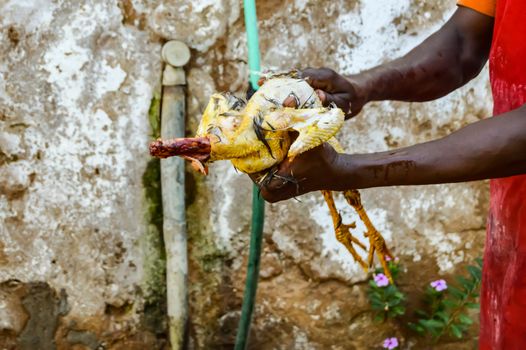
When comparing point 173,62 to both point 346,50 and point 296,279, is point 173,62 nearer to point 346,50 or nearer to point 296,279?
point 346,50

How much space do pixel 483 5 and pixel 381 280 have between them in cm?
103

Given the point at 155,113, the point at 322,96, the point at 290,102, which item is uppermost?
the point at 155,113

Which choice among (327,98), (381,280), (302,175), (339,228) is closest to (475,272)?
(381,280)

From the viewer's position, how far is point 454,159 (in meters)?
1.14

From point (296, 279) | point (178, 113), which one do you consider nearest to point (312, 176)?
point (178, 113)

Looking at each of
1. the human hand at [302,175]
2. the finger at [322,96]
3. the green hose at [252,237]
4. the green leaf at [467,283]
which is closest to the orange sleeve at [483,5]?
the finger at [322,96]

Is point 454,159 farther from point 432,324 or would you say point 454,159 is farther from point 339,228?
point 432,324

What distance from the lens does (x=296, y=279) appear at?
235cm

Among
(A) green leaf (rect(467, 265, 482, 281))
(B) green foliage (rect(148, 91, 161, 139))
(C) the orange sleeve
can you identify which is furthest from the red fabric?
(B) green foliage (rect(148, 91, 161, 139))

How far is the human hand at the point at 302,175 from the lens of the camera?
1.12 metres

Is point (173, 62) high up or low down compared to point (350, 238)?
up

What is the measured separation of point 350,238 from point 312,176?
1.26ft

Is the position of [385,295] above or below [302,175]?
above

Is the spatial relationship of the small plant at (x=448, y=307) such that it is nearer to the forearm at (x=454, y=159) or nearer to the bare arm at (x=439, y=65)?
the bare arm at (x=439, y=65)
